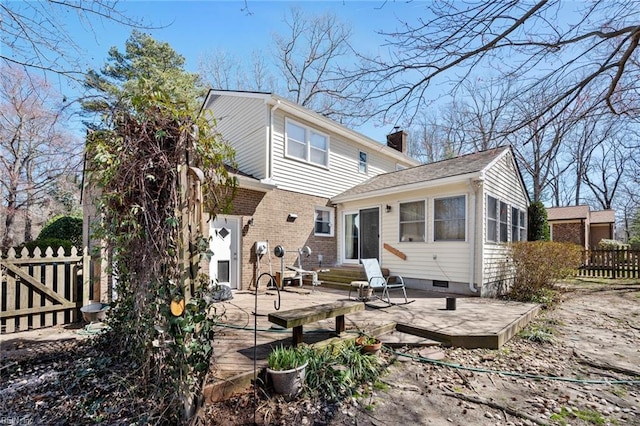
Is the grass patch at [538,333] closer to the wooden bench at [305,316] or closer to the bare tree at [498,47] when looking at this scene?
the wooden bench at [305,316]

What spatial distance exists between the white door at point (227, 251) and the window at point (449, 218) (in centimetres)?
565

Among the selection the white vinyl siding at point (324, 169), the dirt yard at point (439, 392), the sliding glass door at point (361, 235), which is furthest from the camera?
the sliding glass door at point (361, 235)

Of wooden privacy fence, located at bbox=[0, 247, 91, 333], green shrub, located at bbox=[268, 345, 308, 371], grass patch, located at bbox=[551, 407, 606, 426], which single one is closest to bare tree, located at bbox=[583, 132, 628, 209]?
grass patch, located at bbox=[551, 407, 606, 426]

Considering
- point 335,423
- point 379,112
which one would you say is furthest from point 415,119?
point 335,423

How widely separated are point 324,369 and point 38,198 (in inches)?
702

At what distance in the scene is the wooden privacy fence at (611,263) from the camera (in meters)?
12.5

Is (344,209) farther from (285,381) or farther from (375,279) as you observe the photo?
(285,381)

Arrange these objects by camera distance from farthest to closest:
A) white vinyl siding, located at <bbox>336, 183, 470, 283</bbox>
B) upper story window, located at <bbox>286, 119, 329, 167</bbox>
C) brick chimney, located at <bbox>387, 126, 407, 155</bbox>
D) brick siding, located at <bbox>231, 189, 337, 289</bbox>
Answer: brick chimney, located at <bbox>387, 126, 407, 155</bbox>
upper story window, located at <bbox>286, 119, 329, 167</bbox>
brick siding, located at <bbox>231, 189, 337, 289</bbox>
white vinyl siding, located at <bbox>336, 183, 470, 283</bbox>

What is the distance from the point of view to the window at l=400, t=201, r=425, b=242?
926 centimetres

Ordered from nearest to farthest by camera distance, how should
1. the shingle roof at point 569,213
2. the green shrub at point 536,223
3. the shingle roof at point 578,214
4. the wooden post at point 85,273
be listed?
the wooden post at point 85,273 → the green shrub at point 536,223 → the shingle roof at point 569,213 → the shingle roof at point 578,214

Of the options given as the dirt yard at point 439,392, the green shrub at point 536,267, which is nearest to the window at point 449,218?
the green shrub at point 536,267

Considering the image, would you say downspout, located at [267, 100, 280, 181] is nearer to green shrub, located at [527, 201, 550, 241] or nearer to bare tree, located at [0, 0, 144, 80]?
bare tree, located at [0, 0, 144, 80]

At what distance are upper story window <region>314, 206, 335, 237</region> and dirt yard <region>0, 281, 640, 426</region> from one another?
702 centimetres

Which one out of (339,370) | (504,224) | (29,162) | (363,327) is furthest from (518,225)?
(29,162)
